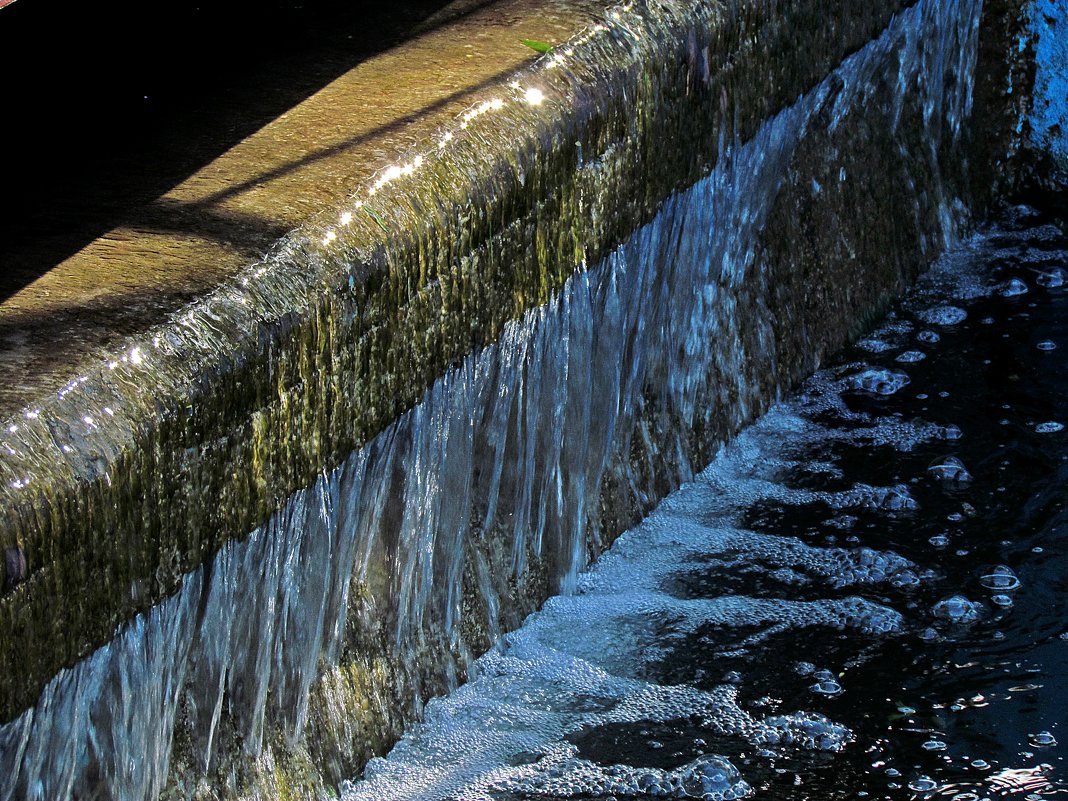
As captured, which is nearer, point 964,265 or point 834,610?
point 834,610

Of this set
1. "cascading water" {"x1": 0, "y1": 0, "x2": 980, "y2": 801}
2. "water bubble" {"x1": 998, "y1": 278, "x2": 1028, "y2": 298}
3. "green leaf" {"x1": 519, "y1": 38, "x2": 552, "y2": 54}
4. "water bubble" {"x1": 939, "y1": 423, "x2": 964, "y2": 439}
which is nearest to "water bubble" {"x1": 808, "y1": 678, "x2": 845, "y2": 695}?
"cascading water" {"x1": 0, "y1": 0, "x2": 980, "y2": 801}

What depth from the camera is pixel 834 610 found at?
11.2 ft

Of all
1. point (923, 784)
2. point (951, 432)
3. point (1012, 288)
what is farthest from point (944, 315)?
point (923, 784)

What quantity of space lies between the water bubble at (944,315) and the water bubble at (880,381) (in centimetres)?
40

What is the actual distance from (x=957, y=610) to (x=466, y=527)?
1184 mm

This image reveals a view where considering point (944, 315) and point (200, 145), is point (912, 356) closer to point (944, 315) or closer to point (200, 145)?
point (944, 315)

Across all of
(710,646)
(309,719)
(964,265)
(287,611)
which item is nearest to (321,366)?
(287,611)

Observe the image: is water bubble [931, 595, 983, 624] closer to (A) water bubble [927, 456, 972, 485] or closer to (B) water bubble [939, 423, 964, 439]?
(A) water bubble [927, 456, 972, 485]

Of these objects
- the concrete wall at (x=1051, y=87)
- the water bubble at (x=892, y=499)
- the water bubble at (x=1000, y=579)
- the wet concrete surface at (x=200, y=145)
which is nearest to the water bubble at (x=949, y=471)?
the water bubble at (x=892, y=499)

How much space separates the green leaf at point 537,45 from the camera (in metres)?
3.52

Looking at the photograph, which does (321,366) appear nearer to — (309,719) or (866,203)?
(309,719)

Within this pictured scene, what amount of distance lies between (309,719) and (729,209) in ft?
6.49

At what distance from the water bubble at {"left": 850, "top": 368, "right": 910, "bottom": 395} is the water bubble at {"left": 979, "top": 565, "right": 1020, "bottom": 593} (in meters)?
1.05

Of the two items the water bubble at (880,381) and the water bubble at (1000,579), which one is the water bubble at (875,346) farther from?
the water bubble at (1000,579)
